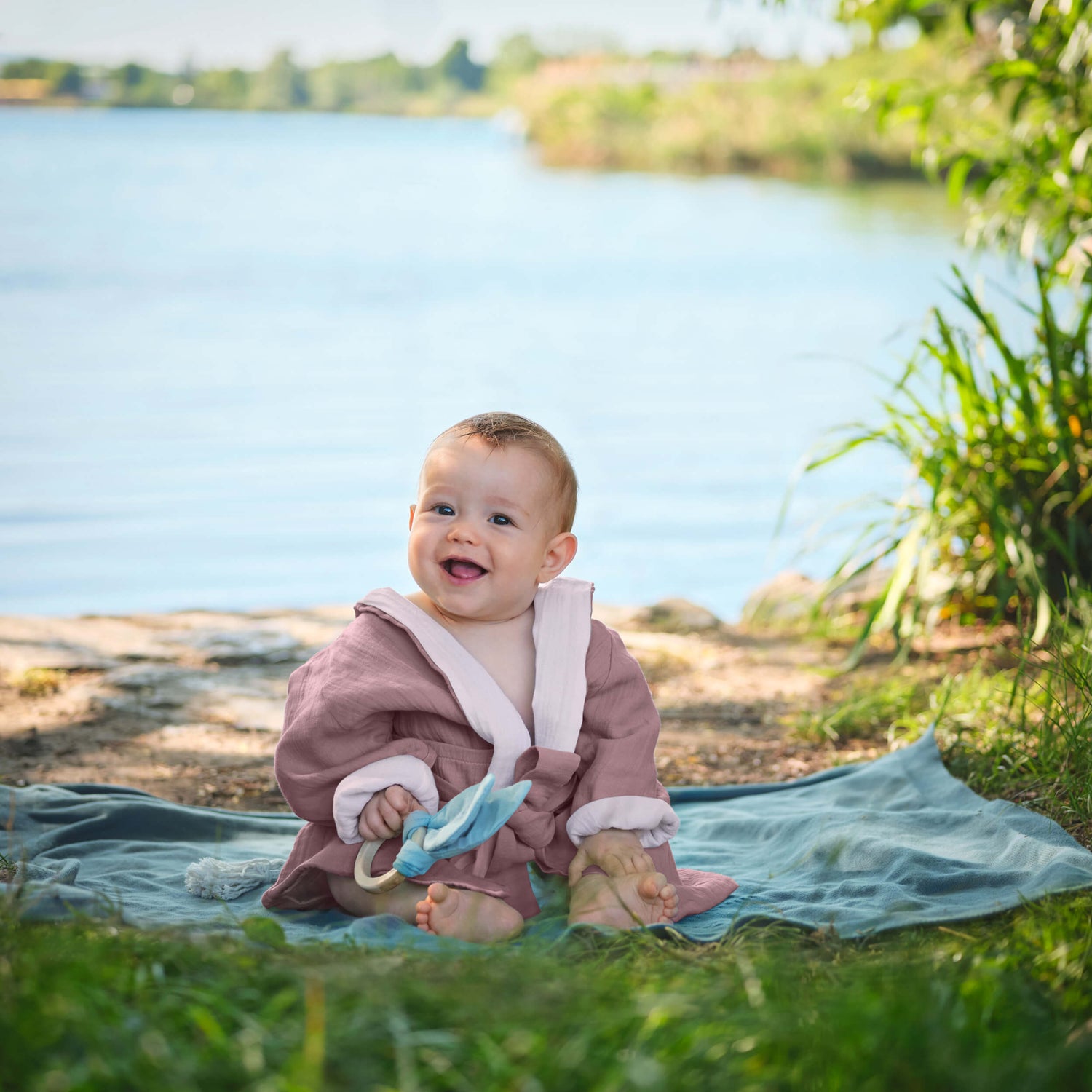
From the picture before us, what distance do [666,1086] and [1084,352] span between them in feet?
9.89

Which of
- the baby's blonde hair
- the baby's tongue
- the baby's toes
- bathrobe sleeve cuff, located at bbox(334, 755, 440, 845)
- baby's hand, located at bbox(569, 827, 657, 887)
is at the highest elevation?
the baby's blonde hair

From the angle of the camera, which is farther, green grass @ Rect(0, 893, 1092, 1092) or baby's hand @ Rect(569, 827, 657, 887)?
baby's hand @ Rect(569, 827, 657, 887)

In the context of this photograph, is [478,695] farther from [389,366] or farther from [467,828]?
[389,366]

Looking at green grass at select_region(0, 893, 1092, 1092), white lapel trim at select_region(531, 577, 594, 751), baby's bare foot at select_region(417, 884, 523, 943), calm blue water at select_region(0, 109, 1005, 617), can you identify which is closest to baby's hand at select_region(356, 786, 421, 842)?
baby's bare foot at select_region(417, 884, 523, 943)

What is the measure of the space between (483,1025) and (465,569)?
885 millimetres

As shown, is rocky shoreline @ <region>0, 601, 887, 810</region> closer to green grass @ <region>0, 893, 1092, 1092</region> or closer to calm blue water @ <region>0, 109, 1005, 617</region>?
calm blue water @ <region>0, 109, 1005, 617</region>

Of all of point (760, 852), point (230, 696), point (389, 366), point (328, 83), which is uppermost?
point (328, 83)

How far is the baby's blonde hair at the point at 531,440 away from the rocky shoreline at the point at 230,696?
1147mm

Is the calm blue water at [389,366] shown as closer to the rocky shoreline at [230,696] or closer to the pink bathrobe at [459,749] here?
the rocky shoreline at [230,696]

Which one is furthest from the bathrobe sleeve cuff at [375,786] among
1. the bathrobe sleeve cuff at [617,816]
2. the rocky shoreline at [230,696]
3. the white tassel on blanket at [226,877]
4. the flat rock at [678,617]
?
the flat rock at [678,617]

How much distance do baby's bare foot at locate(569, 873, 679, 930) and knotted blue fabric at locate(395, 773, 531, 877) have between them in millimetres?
175

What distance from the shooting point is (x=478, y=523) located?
1851 millimetres

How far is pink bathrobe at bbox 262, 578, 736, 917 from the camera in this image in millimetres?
1811

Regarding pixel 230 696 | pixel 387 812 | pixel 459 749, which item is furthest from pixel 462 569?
pixel 230 696
